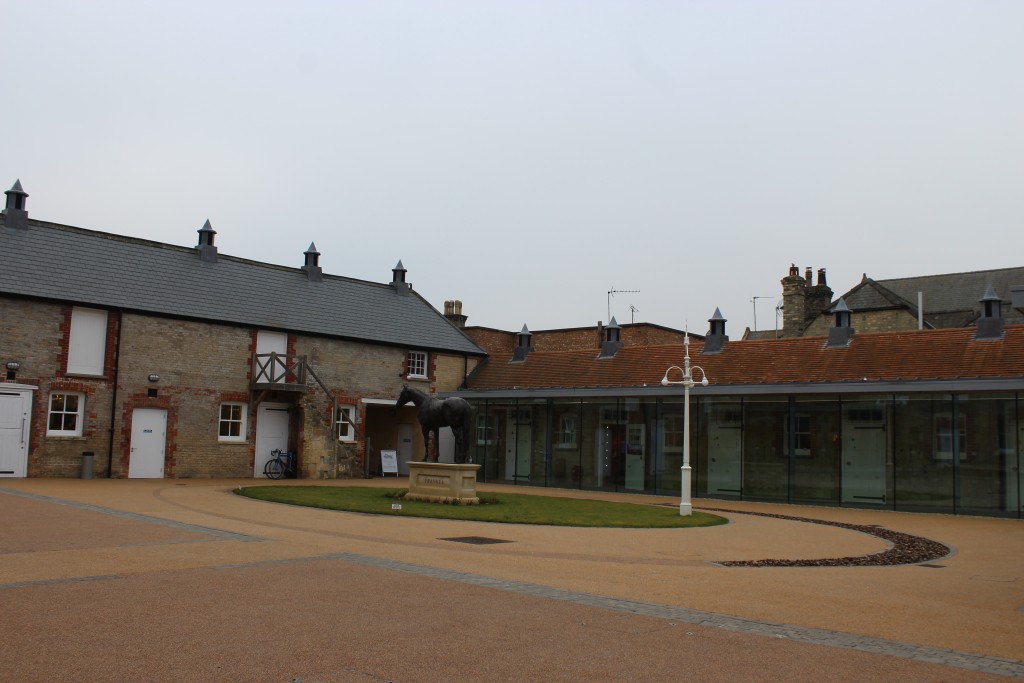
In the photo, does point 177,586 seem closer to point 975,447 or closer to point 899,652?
point 899,652

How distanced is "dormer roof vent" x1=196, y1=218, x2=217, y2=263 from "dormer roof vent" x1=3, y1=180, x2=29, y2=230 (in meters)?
5.95

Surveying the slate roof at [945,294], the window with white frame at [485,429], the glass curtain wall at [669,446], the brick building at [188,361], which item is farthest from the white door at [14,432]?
the slate roof at [945,294]

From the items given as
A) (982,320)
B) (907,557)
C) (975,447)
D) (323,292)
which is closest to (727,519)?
(907,557)

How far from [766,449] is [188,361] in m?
18.6

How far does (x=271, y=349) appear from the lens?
1240 inches

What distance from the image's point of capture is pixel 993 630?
320 inches

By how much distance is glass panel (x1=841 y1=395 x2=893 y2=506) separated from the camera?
2366 cm

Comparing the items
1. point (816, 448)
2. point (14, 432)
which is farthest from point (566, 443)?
point (14, 432)

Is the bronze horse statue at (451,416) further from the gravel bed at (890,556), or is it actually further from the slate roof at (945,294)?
the slate roof at (945,294)

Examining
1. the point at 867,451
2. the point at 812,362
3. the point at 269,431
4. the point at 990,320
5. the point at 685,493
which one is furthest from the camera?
the point at 269,431

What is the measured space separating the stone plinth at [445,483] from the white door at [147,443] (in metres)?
11.1

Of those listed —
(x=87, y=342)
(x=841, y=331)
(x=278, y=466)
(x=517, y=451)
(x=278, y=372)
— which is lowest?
(x=278, y=466)

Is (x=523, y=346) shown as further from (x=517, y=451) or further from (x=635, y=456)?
(x=635, y=456)

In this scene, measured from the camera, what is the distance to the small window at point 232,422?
3006 centimetres
